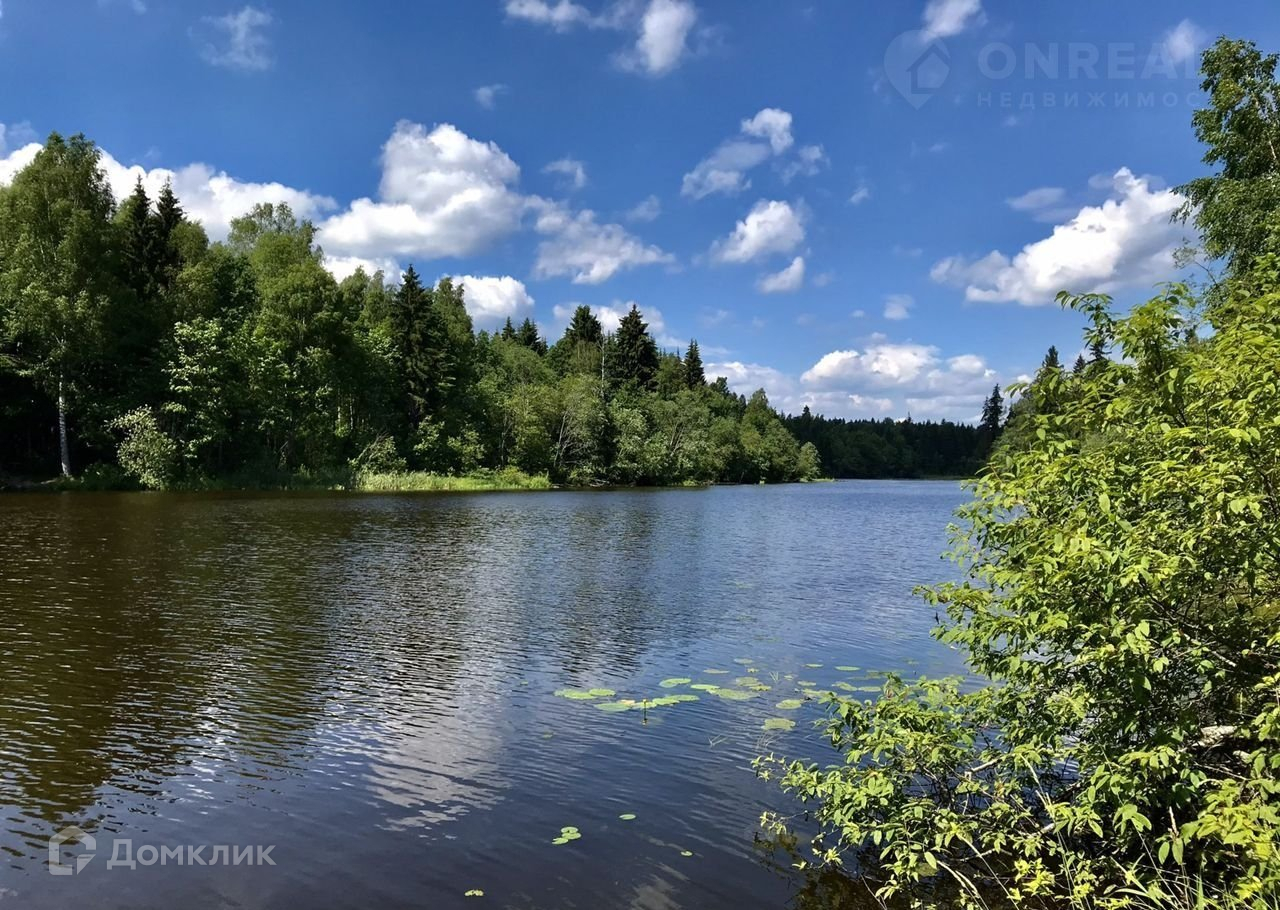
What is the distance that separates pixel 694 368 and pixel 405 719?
117514mm

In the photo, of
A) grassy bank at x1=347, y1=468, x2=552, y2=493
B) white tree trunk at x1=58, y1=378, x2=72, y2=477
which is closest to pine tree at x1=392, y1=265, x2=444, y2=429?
grassy bank at x1=347, y1=468, x2=552, y2=493

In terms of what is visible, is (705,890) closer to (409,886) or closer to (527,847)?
(527,847)

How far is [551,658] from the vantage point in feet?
48.3

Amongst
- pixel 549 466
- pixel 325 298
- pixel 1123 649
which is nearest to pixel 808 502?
pixel 549 466

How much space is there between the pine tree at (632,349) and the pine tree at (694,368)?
16.1m

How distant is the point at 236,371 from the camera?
5706cm

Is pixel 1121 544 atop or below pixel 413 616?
atop

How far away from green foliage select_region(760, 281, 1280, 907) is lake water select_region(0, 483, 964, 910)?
1.46 metres

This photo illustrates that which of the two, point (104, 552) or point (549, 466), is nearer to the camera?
point (104, 552)

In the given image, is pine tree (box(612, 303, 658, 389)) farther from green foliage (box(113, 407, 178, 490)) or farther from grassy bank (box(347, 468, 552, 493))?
green foliage (box(113, 407, 178, 490))

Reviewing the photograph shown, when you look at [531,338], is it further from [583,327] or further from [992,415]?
[992,415]

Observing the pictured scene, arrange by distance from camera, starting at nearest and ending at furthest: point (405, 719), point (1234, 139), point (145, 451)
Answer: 1. point (405, 719)
2. point (1234, 139)
3. point (145, 451)

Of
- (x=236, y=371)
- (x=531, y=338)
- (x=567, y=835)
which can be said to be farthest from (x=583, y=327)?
(x=567, y=835)

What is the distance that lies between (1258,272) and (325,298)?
66059mm
